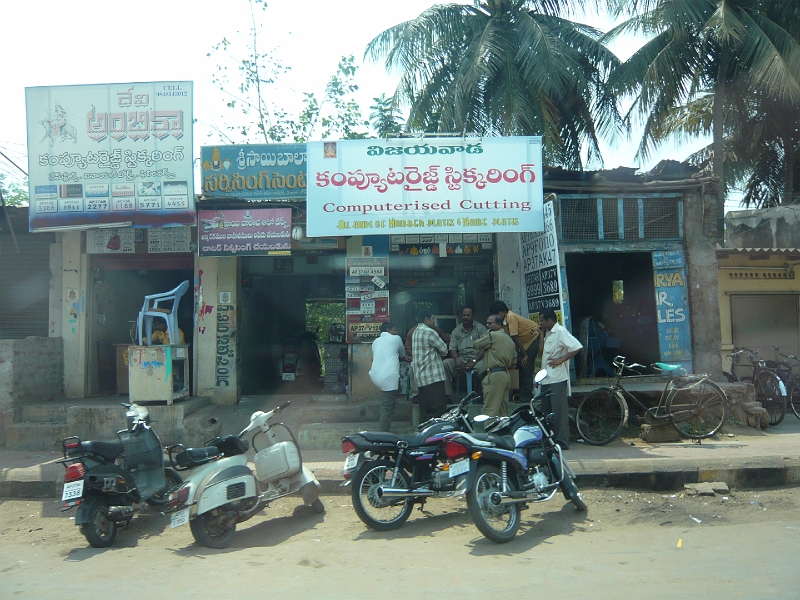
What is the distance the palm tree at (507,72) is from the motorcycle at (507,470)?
385 inches

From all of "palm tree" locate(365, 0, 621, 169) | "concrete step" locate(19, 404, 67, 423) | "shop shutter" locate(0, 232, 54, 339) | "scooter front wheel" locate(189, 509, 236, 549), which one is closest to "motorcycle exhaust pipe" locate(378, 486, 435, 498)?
"scooter front wheel" locate(189, 509, 236, 549)

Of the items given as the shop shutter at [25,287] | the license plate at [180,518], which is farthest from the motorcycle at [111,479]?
the shop shutter at [25,287]

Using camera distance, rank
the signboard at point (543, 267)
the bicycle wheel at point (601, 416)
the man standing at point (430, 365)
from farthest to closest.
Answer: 1. the signboard at point (543, 267)
2. the bicycle wheel at point (601, 416)
3. the man standing at point (430, 365)

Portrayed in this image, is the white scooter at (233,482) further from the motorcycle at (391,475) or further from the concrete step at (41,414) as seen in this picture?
the concrete step at (41,414)

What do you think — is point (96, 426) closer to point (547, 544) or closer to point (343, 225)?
point (343, 225)

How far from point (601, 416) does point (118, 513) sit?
6.29 m

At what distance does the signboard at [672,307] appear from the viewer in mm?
10516

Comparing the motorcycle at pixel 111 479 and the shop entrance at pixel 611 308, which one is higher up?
the shop entrance at pixel 611 308

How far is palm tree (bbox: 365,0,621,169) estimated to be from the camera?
14.4 metres

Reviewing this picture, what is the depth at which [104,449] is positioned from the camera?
5.78 metres

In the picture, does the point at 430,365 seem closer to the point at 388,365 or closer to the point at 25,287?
the point at 388,365

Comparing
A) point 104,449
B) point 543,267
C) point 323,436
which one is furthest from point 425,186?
point 104,449

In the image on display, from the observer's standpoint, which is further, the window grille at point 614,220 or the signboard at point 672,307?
the window grille at point 614,220

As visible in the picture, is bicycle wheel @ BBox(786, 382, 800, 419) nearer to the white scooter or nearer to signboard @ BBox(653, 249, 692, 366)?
signboard @ BBox(653, 249, 692, 366)
